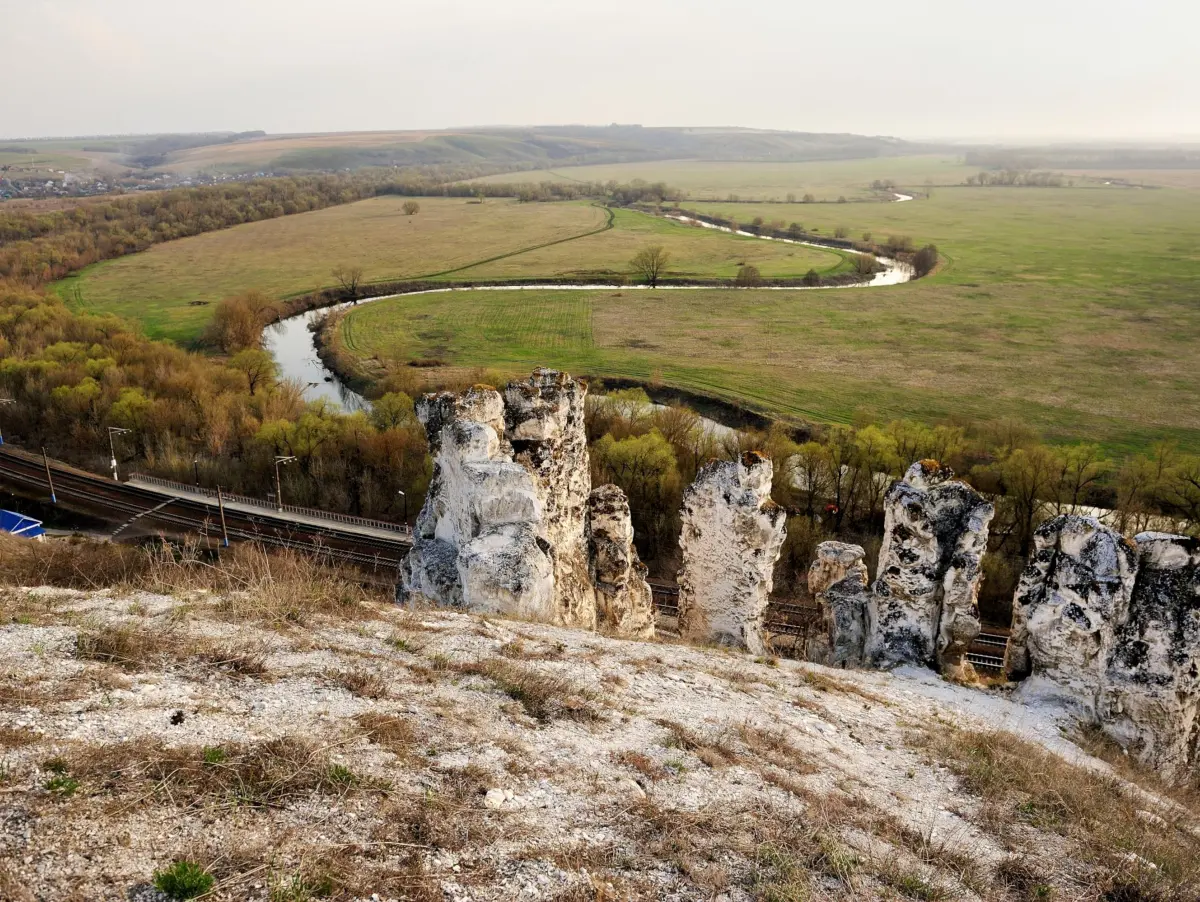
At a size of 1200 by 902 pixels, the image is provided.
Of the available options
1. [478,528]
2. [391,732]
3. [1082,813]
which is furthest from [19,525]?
[1082,813]

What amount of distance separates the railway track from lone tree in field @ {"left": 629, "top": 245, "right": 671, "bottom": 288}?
233ft

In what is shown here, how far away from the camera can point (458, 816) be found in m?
9.29

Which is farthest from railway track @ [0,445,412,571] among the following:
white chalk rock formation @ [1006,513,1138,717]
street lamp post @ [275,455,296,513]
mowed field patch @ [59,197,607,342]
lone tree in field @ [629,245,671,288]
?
lone tree in field @ [629,245,671,288]

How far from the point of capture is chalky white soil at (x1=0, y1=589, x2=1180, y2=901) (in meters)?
8.03

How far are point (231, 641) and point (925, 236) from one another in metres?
147

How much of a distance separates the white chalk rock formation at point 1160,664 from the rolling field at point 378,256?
277ft

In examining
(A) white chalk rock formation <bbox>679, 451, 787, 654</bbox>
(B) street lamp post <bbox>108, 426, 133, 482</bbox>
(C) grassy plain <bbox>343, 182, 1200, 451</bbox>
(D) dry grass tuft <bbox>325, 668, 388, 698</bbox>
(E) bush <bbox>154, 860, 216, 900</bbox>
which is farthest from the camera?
(C) grassy plain <bbox>343, 182, 1200, 451</bbox>

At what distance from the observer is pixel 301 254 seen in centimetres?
11856

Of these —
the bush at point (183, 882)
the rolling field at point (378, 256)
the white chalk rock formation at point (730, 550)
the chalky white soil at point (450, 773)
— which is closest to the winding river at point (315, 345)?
the rolling field at point (378, 256)

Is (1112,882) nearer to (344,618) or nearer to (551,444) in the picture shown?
(344,618)

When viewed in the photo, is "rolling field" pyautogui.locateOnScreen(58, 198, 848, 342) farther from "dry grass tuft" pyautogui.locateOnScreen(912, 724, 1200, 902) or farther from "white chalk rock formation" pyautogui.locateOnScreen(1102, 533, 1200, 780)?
"white chalk rock formation" pyautogui.locateOnScreen(1102, 533, 1200, 780)

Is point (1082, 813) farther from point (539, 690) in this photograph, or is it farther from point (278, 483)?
point (278, 483)

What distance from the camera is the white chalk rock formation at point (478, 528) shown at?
729 inches

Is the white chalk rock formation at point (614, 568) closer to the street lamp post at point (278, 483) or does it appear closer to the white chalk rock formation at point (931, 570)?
the white chalk rock formation at point (931, 570)
